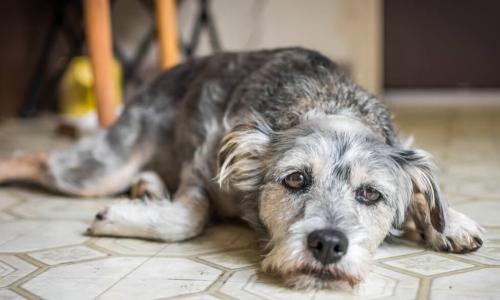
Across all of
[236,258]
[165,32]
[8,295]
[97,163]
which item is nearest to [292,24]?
[165,32]

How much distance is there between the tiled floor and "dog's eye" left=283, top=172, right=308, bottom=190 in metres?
0.31

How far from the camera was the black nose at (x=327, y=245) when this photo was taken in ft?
6.18

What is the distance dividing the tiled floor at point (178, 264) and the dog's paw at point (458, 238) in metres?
0.04

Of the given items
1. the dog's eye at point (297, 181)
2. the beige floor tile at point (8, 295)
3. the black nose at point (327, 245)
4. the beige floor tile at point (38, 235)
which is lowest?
the beige floor tile at point (38, 235)

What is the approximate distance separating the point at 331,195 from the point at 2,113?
192 inches

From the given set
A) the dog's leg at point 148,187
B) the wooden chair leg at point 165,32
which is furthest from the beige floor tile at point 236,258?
the wooden chair leg at point 165,32

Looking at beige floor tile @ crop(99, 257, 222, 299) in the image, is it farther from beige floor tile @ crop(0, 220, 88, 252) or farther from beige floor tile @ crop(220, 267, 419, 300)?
beige floor tile @ crop(0, 220, 88, 252)

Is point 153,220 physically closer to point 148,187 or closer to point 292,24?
point 148,187

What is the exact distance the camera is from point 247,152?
7.80ft

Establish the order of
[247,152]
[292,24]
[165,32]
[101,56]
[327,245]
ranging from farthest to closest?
[292,24]
[165,32]
[101,56]
[247,152]
[327,245]

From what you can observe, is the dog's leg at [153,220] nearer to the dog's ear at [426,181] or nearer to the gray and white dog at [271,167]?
the gray and white dog at [271,167]

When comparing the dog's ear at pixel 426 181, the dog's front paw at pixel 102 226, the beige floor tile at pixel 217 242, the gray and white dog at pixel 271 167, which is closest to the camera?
the gray and white dog at pixel 271 167

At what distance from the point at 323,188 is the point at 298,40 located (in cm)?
509

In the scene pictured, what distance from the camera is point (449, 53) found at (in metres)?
7.90
